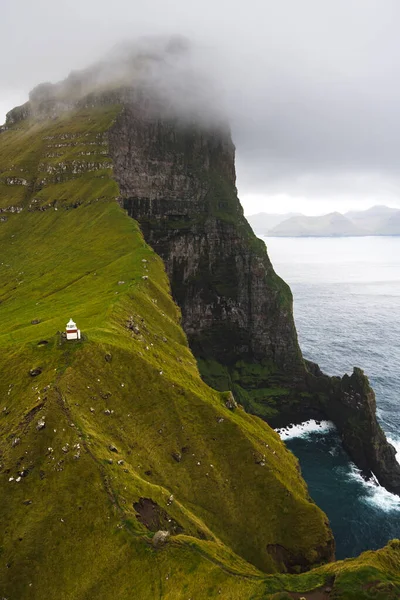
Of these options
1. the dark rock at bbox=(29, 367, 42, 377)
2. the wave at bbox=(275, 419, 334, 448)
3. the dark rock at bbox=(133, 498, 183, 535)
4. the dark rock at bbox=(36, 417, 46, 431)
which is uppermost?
the dark rock at bbox=(29, 367, 42, 377)

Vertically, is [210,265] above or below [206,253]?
below

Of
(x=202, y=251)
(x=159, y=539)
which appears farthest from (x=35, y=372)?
(x=202, y=251)

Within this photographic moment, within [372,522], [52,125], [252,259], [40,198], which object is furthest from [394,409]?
[52,125]

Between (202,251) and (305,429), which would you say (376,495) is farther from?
(202,251)

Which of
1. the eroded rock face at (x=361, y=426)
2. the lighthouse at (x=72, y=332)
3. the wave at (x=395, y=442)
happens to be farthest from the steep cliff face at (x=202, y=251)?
the lighthouse at (x=72, y=332)

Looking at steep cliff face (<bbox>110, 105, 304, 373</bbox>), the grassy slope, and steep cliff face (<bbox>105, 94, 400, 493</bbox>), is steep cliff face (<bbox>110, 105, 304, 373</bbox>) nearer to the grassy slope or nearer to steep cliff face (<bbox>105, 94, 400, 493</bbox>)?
steep cliff face (<bbox>105, 94, 400, 493</bbox>)

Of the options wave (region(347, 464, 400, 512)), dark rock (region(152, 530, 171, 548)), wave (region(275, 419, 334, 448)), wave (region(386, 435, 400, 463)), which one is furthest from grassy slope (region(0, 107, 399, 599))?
wave (region(386, 435, 400, 463))
